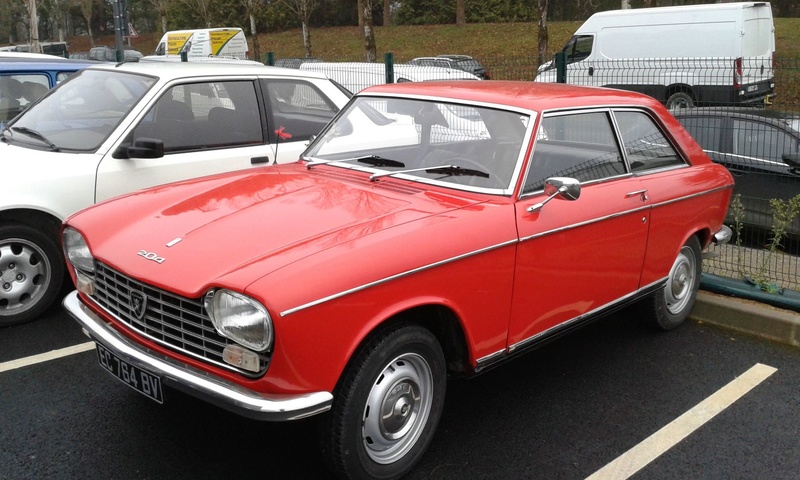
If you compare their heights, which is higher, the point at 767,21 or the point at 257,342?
the point at 767,21

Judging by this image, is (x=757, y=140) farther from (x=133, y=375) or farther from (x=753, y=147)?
(x=133, y=375)

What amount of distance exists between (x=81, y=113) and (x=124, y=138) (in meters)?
0.59

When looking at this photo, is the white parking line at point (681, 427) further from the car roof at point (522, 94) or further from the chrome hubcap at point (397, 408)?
the car roof at point (522, 94)

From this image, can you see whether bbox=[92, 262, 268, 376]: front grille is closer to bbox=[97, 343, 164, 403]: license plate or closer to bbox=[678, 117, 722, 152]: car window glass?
bbox=[97, 343, 164, 403]: license plate

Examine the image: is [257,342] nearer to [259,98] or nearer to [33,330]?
[33,330]

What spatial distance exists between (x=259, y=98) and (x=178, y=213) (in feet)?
8.77

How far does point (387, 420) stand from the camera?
326 cm

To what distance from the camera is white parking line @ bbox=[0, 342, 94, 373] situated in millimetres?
4477

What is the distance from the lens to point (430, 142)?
423cm

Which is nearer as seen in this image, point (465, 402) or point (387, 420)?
point (387, 420)

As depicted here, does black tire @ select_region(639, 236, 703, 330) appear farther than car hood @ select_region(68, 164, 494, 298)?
Yes

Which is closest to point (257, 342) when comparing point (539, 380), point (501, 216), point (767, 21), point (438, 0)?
point (501, 216)

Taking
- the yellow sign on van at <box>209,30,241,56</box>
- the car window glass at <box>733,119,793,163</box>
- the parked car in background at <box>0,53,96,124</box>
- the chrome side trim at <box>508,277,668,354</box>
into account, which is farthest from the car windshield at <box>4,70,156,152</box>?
the yellow sign on van at <box>209,30,241,56</box>

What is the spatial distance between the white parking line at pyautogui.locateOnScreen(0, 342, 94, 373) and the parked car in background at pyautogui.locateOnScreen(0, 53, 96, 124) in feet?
10.4
